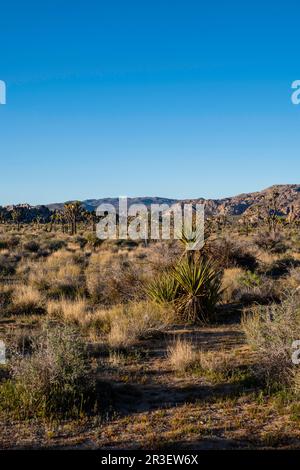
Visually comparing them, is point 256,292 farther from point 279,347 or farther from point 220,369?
point 279,347

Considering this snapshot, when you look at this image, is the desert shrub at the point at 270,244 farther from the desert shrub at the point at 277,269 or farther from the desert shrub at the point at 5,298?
the desert shrub at the point at 5,298

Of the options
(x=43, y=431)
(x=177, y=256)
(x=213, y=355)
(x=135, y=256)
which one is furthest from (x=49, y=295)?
(x=135, y=256)

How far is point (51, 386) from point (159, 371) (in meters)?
2.06

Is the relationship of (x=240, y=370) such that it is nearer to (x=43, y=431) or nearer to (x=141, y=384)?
(x=141, y=384)

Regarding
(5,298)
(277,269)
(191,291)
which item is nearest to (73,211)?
(277,269)

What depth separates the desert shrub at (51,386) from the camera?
5.99 meters

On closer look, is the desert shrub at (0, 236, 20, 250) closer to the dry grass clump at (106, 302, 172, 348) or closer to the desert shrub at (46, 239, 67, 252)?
the desert shrub at (46, 239, 67, 252)

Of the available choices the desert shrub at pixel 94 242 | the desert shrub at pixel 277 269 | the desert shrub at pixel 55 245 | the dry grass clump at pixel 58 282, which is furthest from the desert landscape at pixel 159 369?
the desert shrub at pixel 94 242

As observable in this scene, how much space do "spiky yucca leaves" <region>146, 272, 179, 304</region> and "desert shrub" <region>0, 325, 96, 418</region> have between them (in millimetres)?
4889

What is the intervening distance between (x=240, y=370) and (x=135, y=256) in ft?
60.5

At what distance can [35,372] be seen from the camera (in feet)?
20.3

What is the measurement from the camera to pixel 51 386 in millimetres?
6188

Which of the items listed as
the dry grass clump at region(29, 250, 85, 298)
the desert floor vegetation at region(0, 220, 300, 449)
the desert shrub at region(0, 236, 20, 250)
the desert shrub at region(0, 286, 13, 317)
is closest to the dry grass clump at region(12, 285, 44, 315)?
the desert floor vegetation at region(0, 220, 300, 449)
